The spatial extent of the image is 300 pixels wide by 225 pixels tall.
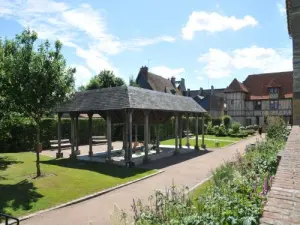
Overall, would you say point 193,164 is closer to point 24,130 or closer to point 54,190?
point 54,190

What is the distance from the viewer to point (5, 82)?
1217cm

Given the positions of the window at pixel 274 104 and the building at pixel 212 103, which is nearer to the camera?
the window at pixel 274 104

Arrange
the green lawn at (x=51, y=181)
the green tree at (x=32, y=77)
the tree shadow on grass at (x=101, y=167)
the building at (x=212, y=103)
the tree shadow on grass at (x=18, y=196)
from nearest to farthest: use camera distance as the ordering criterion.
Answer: the tree shadow on grass at (x=18, y=196), the green lawn at (x=51, y=181), the green tree at (x=32, y=77), the tree shadow on grass at (x=101, y=167), the building at (x=212, y=103)

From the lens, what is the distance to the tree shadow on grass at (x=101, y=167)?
46.0 feet

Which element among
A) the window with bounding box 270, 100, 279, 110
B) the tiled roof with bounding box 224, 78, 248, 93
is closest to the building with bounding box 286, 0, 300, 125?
the tiled roof with bounding box 224, 78, 248, 93

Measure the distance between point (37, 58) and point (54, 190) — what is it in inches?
225

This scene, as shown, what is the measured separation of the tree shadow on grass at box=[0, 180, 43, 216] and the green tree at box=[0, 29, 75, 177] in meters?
1.82

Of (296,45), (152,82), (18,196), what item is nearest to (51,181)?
(18,196)

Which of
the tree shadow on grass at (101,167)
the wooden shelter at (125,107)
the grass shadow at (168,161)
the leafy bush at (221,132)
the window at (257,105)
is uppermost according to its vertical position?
the window at (257,105)

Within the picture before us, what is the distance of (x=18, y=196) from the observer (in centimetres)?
968

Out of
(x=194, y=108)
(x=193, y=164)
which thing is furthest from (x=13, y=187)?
(x=194, y=108)

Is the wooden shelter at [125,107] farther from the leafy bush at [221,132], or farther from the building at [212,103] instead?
the building at [212,103]

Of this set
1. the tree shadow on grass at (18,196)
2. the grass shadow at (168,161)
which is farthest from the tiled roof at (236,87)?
the tree shadow on grass at (18,196)

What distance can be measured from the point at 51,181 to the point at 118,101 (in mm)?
6272
